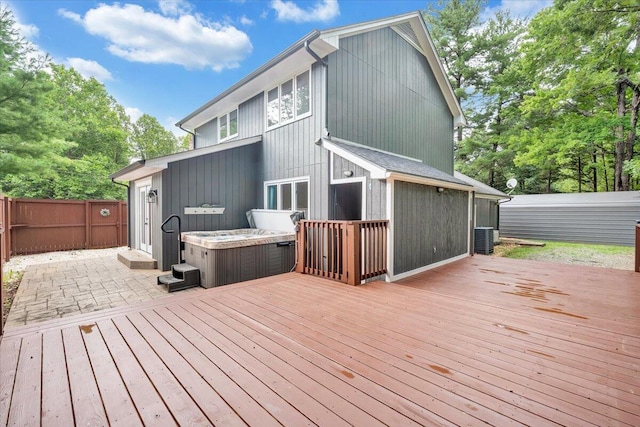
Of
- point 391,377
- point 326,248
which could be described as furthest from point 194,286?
point 391,377

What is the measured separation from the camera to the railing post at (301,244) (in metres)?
5.05

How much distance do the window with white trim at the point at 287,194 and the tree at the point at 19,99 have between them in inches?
252

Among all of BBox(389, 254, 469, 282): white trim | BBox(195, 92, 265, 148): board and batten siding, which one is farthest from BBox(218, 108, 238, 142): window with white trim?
BBox(389, 254, 469, 282): white trim

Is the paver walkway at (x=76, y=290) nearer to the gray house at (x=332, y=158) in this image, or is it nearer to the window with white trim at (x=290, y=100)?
the gray house at (x=332, y=158)

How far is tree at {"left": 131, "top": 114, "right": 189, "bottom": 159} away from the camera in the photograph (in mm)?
22281

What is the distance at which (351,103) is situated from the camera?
22.4 feet

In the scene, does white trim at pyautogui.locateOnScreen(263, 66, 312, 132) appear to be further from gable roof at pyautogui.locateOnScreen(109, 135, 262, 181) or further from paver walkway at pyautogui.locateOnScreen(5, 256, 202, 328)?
paver walkway at pyautogui.locateOnScreen(5, 256, 202, 328)

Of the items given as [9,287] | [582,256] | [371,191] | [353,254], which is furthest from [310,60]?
[582,256]

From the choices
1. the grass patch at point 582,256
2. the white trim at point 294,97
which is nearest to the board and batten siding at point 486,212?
the grass patch at point 582,256

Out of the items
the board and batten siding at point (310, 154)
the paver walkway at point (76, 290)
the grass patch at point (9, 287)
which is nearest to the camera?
the paver walkway at point (76, 290)

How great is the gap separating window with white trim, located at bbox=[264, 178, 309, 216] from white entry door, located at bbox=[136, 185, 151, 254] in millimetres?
3173

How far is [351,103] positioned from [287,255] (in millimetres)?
4011

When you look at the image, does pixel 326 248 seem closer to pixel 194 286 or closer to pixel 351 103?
pixel 194 286

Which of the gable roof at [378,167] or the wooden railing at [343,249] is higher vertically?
the gable roof at [378,167]
